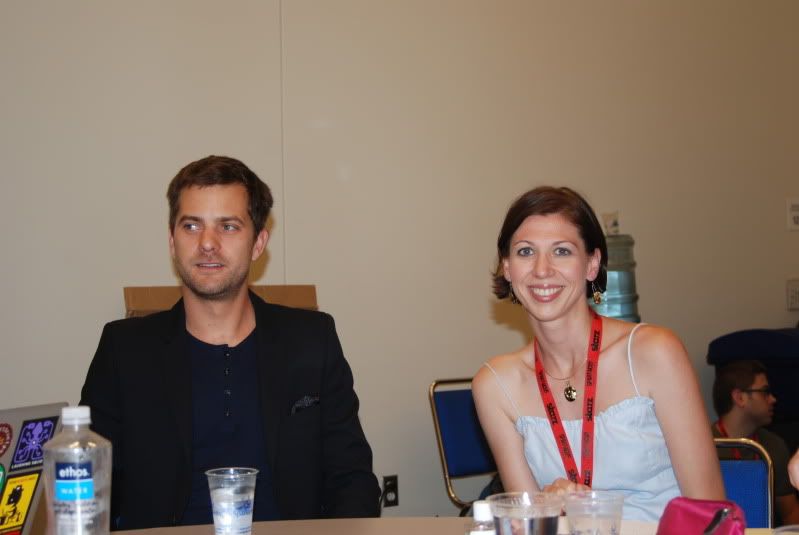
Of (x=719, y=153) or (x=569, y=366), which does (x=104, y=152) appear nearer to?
(x=569, y=366)

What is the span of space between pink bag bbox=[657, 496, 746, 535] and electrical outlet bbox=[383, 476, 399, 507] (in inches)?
147

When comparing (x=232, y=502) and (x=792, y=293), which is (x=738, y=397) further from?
(x=232, y=502)

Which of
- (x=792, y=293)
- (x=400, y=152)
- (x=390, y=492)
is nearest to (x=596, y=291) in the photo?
(x=400, y=152)

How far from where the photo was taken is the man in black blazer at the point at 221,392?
9.27 ft

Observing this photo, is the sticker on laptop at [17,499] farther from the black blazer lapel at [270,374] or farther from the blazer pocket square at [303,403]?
the blazer pocket square at [303,403]

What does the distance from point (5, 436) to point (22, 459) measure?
0.21ft

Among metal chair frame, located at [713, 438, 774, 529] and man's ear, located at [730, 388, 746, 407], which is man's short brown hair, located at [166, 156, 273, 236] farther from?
man's ear, located at [730, 388, 746, 407]

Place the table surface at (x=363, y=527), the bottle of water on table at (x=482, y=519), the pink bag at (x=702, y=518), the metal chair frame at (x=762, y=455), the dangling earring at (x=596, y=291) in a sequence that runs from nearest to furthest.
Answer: the pink bag at (x=702, y=518)
the bottle of water on table at (x=482, y=519)
the table surface at (x=363, y=527)
the metal chair frame at (x=762, y=455)
the dangling earring at (x=596, y=291)

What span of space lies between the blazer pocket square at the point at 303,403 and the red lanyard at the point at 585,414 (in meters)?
0.71

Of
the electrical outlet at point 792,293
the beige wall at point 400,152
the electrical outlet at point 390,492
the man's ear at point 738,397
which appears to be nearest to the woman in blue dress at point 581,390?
the beige wall at point 400,152

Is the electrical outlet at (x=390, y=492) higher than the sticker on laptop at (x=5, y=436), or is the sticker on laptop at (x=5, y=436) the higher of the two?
the sticker on laptop at (x=5, y=436)

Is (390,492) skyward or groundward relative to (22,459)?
groundward

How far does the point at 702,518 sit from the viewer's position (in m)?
1.57

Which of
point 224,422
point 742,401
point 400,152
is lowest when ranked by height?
point 742,401
